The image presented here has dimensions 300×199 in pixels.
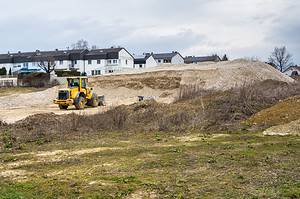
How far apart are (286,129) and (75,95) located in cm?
1656

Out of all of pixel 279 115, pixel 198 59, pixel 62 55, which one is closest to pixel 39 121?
pixel 279 115

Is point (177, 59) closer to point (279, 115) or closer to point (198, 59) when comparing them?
point (198, 59)

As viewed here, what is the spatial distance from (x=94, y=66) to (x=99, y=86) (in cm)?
4187

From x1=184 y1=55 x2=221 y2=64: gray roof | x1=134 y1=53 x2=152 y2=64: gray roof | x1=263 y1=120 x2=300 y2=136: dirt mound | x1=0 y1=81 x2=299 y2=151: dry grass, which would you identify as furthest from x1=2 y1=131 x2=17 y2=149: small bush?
x1=184 y1=55 x2=221 y2=64: gray roof

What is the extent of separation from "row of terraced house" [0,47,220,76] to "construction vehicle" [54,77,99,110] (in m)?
50.8

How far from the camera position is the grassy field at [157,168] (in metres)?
8.12

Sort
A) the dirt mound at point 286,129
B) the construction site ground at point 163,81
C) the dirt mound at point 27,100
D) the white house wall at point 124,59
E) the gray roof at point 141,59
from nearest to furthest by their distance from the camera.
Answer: the dirt mound at point 286,129, the dirt mound at point 27,100, the construction site ground at point 163,81, the white house wall at point 124,59, the gray roof at point 141,59

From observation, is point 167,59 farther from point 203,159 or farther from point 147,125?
point 203,159

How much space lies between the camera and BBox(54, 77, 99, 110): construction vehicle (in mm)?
28619

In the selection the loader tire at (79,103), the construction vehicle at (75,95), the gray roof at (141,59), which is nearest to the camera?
the construction vehicle at (75,95)

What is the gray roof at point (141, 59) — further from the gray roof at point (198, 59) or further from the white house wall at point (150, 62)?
the gray roof at point (198, 59)

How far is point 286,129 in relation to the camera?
15.5 metres

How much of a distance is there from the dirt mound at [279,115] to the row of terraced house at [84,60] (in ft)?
209

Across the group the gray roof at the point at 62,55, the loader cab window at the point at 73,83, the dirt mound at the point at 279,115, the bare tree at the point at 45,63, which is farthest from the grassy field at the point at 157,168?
the gray roof at the point at 62,55
